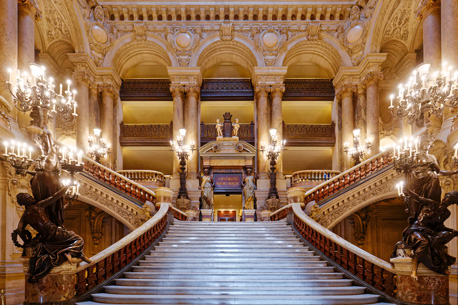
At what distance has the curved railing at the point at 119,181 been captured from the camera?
12.5m

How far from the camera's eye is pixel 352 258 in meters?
7.66

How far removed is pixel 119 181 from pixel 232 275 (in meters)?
6.75

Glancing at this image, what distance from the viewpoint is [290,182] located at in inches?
682

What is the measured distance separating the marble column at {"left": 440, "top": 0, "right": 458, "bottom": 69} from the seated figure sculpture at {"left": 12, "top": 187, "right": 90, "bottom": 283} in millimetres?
9813

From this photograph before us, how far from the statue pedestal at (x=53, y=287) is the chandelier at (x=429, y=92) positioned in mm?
6447

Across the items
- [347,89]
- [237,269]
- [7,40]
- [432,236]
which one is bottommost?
[237,269]

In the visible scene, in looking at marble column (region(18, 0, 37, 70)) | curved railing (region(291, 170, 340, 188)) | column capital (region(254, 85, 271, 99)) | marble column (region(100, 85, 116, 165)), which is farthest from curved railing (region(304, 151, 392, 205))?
marble column (region(100, 85, 116, 165))

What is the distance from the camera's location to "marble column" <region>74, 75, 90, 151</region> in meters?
16.7

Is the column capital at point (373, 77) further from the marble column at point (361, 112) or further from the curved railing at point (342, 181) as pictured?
the curved railing at point (342, 181)

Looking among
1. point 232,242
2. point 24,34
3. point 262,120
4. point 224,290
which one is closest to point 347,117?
point 262,120

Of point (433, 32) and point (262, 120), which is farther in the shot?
point (262, 120)

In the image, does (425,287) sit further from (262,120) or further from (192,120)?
→ (192,120)

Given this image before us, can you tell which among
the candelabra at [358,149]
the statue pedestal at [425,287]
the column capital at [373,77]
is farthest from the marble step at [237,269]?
the column capital at [373,77]

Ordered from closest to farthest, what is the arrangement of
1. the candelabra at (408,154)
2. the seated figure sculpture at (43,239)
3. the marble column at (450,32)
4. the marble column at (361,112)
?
the seated figure sculpture at (43,239)
the candelabra at (408,154)
the marble column at (450,32)
the marble column at (361,112)
